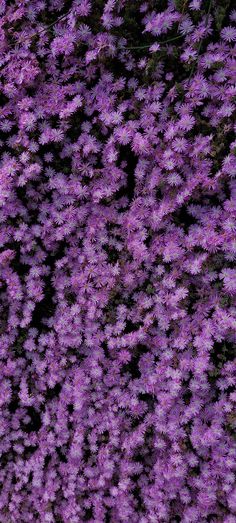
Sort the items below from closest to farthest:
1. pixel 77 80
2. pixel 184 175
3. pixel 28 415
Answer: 1. pixel 184 175
2. pixel 77 80
3. pixel 28 415

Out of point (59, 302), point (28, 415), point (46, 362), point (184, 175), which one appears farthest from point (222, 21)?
point (28, 415)

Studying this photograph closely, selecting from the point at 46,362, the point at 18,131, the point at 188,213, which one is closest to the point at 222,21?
the point at 188,213

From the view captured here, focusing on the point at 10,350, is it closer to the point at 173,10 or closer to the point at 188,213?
the point at 188,213

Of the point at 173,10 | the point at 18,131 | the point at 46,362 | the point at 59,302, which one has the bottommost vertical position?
the point at 46,362

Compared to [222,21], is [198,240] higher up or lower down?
lower down

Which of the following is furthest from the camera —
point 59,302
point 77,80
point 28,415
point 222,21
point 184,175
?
point 28,415

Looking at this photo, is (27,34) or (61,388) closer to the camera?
(27,34)
